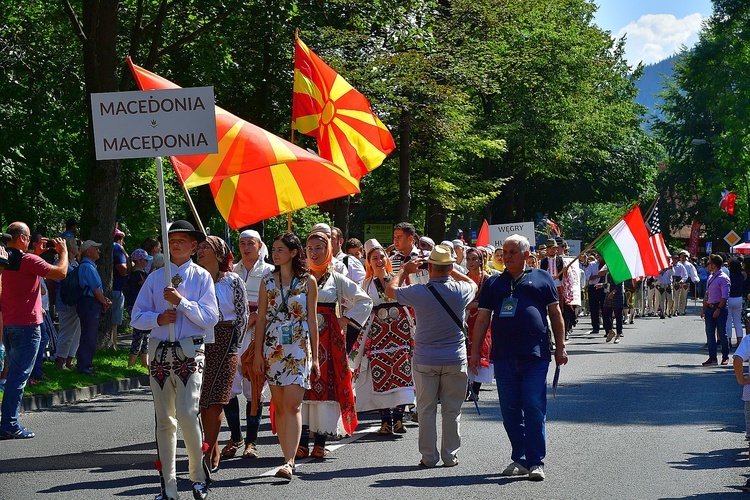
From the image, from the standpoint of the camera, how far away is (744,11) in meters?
42.6

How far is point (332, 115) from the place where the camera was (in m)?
15.2

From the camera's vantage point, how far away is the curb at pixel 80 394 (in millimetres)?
13947

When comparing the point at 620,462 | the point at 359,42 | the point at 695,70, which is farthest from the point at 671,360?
the point at 695,70

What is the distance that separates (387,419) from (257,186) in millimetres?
3326

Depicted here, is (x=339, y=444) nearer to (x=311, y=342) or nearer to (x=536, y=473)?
(x=311, y=342)

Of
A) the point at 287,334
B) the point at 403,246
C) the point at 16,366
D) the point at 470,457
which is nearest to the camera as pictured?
the point at 287,334

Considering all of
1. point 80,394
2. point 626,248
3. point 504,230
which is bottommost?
point 80,394

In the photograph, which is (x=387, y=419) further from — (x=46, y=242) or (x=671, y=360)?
(x=671, y=360)

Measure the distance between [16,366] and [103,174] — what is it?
7913 mm

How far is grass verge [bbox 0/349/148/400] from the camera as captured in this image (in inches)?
580

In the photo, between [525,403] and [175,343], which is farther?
[525,403]

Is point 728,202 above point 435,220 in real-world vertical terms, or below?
above

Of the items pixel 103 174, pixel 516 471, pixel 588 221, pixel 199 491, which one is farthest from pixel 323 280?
pixel 588 221

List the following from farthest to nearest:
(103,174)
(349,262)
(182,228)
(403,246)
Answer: (103,174), (349,262), (403,246), (182,228)
